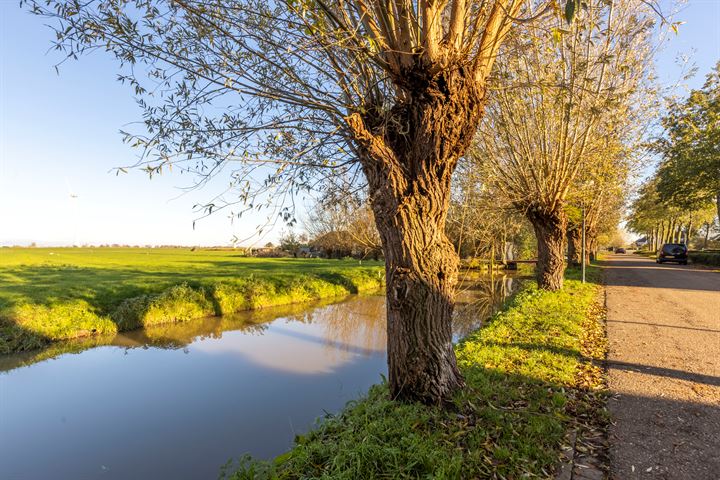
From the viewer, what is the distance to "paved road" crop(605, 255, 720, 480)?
133 inches

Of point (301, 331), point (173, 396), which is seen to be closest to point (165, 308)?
point (301, 331)

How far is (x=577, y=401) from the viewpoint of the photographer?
4.64 m

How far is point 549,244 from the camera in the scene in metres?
12.7

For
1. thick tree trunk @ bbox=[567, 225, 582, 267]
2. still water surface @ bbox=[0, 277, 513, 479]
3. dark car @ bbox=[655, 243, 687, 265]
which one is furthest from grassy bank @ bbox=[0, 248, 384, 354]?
dark car @ bbox=[655, 243, 687, 265]

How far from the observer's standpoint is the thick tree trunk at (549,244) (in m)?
12.2

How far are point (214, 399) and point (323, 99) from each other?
19.2 ft

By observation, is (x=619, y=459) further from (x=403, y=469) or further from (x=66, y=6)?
(x=66, y=6)

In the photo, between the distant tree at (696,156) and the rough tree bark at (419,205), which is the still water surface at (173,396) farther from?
the distant tree at (696,156)

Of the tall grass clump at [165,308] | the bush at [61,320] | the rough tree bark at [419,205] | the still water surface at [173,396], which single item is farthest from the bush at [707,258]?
the bush at [61,320]

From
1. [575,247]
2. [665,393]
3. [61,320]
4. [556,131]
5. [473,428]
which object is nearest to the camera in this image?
[473,428]

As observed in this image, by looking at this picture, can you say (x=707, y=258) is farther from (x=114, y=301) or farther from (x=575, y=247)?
(x=114, y=301)

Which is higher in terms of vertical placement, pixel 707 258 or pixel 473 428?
pixel 707 258

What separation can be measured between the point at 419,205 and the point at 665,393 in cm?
394

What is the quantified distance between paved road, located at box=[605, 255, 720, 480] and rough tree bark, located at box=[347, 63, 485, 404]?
5.90ft
